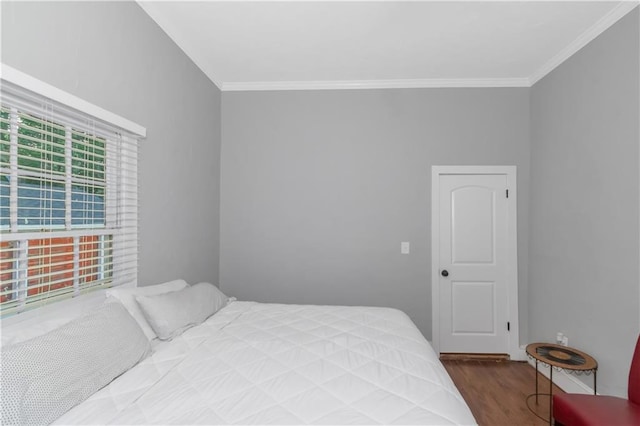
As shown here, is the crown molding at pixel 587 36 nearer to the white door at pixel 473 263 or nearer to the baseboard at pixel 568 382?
the white door at pixel 473 263

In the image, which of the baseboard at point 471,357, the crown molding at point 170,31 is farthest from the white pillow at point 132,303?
the baseboard at point 471,357

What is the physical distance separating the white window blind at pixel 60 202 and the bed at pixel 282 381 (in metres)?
0.56

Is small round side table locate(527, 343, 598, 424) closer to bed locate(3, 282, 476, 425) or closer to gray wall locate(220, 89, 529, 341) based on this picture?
gray wall locate(220, 89, 529, 341)

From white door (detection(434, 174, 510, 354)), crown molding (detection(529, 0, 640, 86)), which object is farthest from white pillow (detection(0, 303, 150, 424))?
crown molding (detection(529, 0, 640, 86))

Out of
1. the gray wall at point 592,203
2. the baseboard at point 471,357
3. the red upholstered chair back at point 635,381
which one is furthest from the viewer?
the baseboard at point 471,357

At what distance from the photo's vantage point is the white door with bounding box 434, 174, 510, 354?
10.8ft

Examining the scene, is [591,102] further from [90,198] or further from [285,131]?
[90,198]

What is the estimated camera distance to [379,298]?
335 cm

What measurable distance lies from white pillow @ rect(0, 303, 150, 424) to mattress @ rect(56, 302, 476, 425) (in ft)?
0.17

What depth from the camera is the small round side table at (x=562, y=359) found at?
2.18m

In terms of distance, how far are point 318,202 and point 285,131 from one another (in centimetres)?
85

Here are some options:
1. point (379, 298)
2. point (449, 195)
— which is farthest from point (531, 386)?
point (449, 195)

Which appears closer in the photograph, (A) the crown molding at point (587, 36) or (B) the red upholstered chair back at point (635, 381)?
(B) the red upholstered chair back at point (635, 381)

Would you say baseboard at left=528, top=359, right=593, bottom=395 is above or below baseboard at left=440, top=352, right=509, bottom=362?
above
